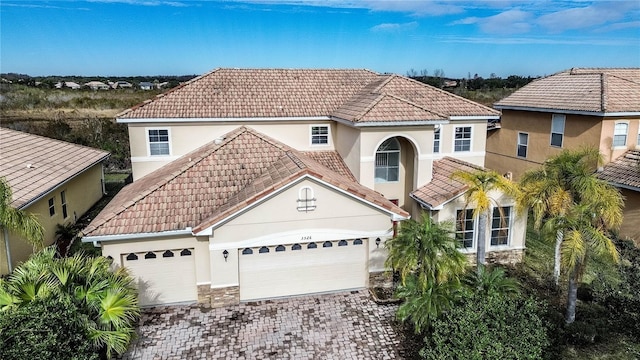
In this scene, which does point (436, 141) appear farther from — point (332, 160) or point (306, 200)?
point (306, 200)

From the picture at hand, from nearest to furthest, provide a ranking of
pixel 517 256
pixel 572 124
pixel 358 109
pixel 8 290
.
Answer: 1. pixel 8 290
2. pixel 517 256
3. pixel 358 109
4. pixel 572 124

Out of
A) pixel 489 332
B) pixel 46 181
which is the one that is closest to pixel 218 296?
pixel 489 332

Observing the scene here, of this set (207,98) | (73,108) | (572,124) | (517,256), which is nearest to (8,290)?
(207,98)

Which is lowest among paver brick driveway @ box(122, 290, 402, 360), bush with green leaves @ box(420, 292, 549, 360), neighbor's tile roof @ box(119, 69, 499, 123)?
paver brick driveway @ box(122, 290, 402, 360)

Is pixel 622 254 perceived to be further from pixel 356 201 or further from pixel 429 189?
pixel 356 201

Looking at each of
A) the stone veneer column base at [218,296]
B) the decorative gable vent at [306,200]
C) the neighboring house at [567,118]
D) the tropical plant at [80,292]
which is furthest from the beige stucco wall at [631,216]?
the tropical plant at [80,292]

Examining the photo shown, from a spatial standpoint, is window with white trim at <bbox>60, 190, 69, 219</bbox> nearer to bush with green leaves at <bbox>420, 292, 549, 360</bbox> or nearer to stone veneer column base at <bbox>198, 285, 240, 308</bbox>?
stone veneer column base at <bbox>198, 285, 240, 308</bbox>

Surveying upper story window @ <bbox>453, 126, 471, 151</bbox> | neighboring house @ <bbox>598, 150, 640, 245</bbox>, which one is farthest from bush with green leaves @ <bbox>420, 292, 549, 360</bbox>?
neighboring house @ <bbox>598, 150, 640, 245</bbox>
